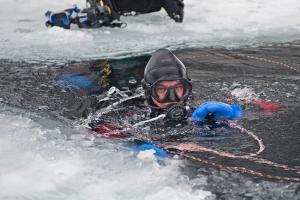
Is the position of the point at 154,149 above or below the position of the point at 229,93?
below

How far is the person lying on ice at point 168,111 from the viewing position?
3.99 m

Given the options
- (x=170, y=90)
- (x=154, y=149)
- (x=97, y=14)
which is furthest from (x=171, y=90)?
(x=97, y=14)

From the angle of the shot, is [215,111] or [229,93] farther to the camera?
[229,93]

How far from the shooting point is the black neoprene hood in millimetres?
4184

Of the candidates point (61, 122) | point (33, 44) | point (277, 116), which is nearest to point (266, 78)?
point (277, 116)

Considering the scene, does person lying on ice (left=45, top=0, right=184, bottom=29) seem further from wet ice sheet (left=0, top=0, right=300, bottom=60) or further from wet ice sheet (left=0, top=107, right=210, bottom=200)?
wet ice sheet (left=0, top=107, right=210, bottom=200)

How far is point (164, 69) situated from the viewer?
423 cm

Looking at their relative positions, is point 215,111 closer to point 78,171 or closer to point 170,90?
point 170,90

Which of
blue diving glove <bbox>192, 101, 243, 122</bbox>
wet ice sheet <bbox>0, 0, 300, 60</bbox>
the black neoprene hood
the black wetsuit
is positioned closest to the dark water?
blue diving glove <bbox>192, 101, 243, 122</bbox>

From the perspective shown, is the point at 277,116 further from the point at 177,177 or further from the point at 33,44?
the point at 33,44

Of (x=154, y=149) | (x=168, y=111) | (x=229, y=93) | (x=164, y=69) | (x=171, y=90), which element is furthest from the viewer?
(x=229, y=93)

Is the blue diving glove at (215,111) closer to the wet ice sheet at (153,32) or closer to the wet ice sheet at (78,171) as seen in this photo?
the wet ice sheet at (78,171)

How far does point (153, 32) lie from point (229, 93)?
107 inches

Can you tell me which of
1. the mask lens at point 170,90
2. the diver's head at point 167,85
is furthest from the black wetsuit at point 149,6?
the mask lens at point 170,90
